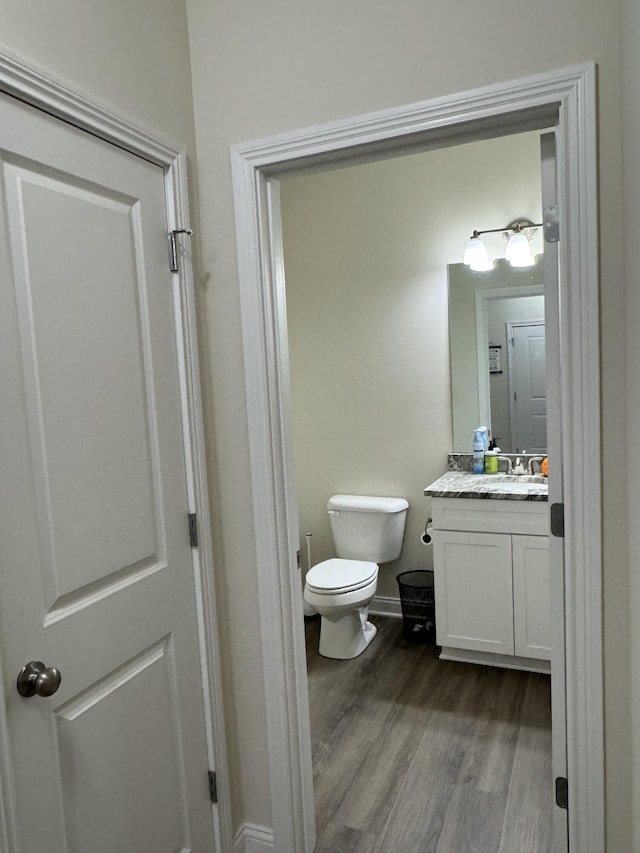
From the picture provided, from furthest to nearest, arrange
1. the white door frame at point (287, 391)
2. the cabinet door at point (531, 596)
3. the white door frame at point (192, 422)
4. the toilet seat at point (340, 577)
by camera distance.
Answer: the toilet seat at point (340, 577), the cabinet door at point (531, 596), the white door frame at point (192, 422), the white door frame at point (287, 391)

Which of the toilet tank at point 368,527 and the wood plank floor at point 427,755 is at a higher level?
the toilet tank at point 368,527

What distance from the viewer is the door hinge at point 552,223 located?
4.66ft

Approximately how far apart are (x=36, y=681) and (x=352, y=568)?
6.68ft

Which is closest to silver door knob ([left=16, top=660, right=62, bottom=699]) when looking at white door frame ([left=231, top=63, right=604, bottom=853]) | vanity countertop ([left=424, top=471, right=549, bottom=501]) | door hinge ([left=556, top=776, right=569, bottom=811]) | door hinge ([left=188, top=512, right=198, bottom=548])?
door hinge ([left=188, top=512, right=198, bottom=548])

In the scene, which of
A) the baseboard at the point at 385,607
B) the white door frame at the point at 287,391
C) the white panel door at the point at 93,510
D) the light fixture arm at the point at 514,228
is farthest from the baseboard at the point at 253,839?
the light fixture arm at the point at 514,228

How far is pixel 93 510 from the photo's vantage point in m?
1.32

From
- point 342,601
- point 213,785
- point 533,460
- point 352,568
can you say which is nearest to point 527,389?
point 533,460

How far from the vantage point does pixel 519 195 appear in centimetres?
302

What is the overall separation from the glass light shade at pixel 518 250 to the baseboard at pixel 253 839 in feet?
8.40

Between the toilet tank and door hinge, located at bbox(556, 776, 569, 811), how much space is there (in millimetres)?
1766

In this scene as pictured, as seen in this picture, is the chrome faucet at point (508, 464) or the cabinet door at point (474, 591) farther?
the chrome faucet at point (508, 464)

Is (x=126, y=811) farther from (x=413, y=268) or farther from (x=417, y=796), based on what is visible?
(x=413, y=268)

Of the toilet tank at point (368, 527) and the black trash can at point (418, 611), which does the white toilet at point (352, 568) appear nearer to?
the toilet tank at point (368, 527)

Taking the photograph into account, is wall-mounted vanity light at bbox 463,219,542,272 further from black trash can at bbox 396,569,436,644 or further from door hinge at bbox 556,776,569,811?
door hinge at bbox 556,776,569,811
